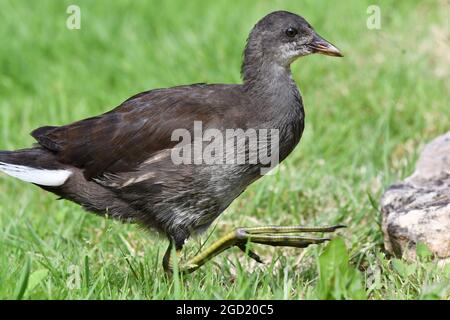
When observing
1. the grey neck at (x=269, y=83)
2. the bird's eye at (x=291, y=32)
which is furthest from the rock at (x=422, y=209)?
the bird's eye at (x=291, y=32)

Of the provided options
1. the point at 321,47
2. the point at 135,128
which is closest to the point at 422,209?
the point at 321,47

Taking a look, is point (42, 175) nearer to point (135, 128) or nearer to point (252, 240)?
point (135, 128)

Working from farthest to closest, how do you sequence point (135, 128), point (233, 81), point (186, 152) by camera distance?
point (233, 81), point (135, 128), point (186, 152)

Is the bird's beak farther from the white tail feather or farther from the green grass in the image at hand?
the white tail feather

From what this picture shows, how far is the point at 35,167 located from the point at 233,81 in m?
2.34

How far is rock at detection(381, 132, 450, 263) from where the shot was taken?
12.6 feet

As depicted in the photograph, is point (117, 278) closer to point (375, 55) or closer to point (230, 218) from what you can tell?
point (230, 218)

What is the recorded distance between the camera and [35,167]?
415 cm

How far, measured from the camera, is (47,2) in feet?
24.9

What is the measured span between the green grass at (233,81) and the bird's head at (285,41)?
0.88 metres

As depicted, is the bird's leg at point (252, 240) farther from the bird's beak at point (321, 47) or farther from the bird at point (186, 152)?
the bird's beak at point (321, 47)

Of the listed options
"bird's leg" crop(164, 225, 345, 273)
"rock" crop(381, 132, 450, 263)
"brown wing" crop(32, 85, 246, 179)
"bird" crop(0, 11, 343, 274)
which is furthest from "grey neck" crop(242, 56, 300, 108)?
"rock" crop(381, 132, 450, 263)
